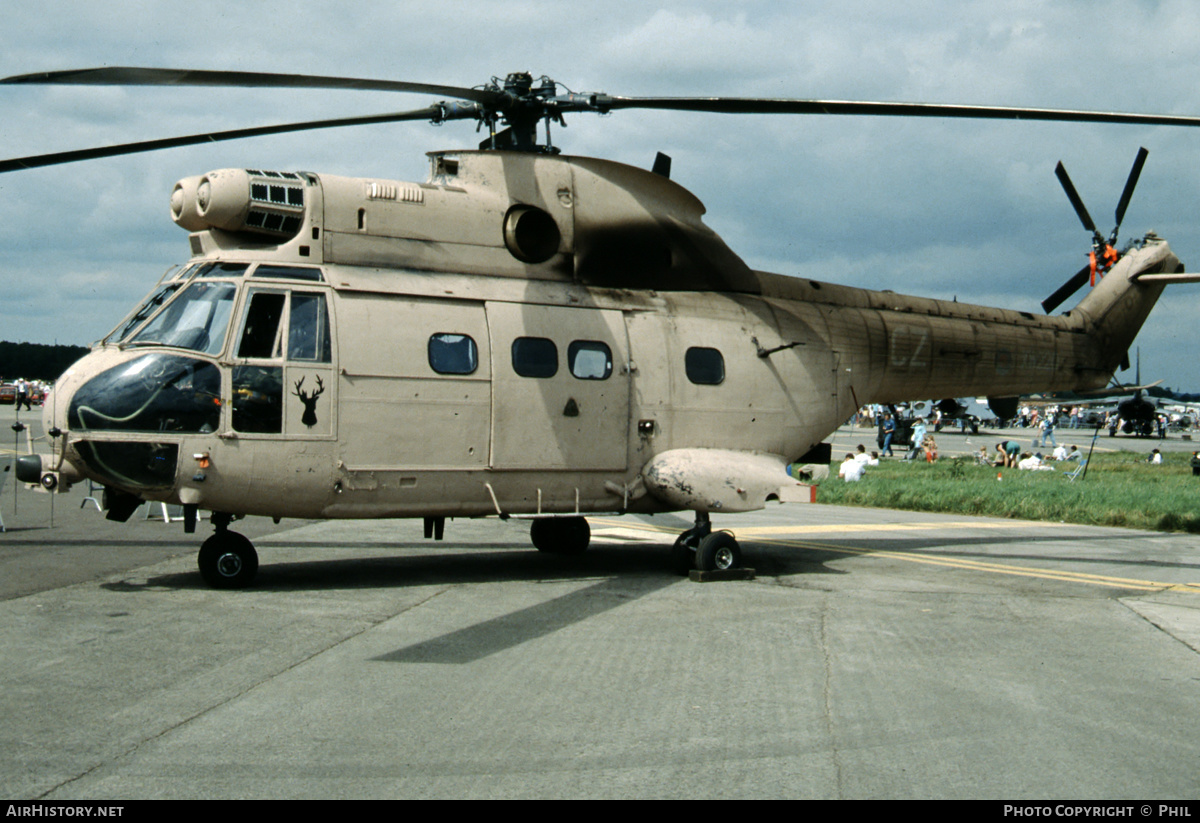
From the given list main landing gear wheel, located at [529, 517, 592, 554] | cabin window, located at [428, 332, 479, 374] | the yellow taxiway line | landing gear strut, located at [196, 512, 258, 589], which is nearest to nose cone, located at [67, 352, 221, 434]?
landing gear strut, located at [196, 512, 258, 589]

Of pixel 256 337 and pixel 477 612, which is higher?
pixel 256 337

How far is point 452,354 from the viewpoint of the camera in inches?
396

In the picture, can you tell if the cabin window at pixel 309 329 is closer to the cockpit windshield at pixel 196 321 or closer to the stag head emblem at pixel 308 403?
the stag head emblem at pixel 308 403

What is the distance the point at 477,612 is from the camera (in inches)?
344

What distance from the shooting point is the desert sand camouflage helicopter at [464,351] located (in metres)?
9.03

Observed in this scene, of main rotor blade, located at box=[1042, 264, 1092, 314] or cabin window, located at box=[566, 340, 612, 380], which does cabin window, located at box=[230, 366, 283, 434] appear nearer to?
cabin window, located at box=[566, 340, 612, 380]

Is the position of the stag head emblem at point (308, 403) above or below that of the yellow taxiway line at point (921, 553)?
above

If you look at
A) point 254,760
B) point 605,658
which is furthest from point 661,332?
point 254,760

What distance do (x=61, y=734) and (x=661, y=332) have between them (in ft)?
24.3

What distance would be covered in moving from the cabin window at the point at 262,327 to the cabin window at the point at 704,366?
4345mm

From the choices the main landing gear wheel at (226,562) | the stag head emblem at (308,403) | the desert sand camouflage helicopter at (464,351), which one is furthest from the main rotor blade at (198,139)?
the main landing gear wheel at (226,562)

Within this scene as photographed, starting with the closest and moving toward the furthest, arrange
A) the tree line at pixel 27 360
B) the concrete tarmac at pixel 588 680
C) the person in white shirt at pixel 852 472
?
the concrete tarmac at pixel 588 680 < the person in white shirt at pixel 852 472 < the tree line at pixel 27 360
